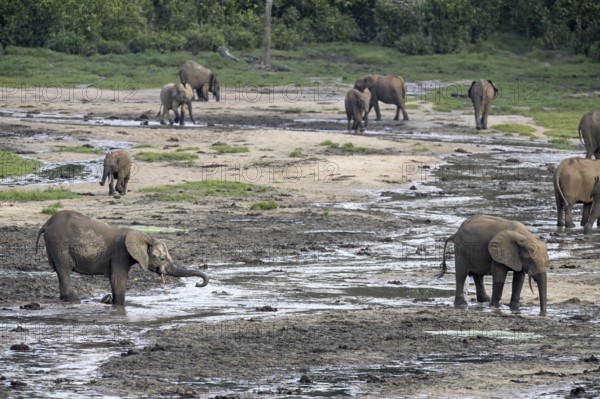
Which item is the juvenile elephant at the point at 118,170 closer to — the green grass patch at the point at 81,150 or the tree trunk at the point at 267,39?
the green grass patch at the point at 81,150

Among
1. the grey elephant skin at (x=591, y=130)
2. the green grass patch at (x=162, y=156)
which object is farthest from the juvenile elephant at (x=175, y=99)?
the grey elephant skin at (x=591, y=130)

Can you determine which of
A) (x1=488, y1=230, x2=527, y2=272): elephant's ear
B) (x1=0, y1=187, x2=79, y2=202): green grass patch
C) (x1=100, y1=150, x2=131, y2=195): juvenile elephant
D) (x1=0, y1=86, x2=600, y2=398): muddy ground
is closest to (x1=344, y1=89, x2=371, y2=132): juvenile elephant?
(x1=0, y1=86, x2=600, y2=398): muddy ground

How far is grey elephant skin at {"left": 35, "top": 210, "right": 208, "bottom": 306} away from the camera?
1573cm

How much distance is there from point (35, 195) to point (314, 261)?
6.51 m

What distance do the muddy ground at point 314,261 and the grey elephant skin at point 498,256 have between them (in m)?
0.37

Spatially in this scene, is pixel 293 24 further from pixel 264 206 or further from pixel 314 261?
pixel 314 261

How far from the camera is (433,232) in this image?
22.3 m

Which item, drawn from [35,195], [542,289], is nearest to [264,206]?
[35,195]

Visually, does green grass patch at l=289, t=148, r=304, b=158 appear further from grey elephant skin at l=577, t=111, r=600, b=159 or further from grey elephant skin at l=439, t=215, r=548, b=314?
grey elephant skin at l=439, t=215, r=548, b=314

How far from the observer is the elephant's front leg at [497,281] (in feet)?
52.5

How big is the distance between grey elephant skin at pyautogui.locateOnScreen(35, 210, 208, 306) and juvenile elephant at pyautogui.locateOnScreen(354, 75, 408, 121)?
79.0ft

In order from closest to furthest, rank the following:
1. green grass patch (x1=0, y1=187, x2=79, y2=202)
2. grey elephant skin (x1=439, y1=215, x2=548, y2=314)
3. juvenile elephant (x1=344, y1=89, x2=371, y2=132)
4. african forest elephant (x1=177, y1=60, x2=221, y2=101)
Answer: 1. grey elephant skin (x1=439, y1=215, x2=548, y2=314)
2. green grass patch (x1=0, y1=187, x2=79, y2=202)
3. juvenile elephant (x1=344, y1=89, x2=371, y2=132)
4. african forest elephant (x1=177, y1=60, x2=221, y2=101)

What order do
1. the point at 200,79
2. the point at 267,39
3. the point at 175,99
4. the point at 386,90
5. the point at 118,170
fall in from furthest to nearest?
the point at 267,39 < the point at 200,79 < the point at 386,90 < the point at 175,99 < the point at 118,170

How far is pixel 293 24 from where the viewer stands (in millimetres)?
55281
